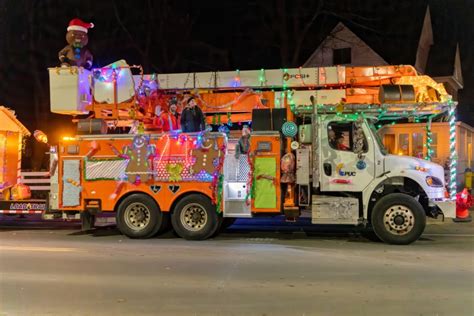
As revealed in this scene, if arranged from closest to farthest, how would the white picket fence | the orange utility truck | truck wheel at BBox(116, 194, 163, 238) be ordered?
the orange utility truck
truck wheel at BBox(116, 194, 163, 238)
the white picket fence

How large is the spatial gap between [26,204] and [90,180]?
1.88 meters

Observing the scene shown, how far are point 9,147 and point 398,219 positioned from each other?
1035cm

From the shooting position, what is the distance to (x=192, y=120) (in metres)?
11.0

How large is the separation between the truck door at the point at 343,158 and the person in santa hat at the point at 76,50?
590 centimetres

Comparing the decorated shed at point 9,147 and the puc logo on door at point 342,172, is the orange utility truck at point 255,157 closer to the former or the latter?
the puc logo on door at point 342,172

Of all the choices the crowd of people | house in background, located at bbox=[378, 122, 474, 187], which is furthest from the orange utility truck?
house in background, located at bbox=[378, 122, 474, 187]

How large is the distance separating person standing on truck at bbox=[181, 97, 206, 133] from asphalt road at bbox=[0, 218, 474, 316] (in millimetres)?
2500

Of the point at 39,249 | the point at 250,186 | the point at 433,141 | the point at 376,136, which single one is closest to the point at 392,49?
the point at 433,141

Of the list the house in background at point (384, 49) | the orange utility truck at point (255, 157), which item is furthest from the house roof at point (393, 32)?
the orange utility truck at point (255, 157)

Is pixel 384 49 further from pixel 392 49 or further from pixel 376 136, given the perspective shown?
pixel 376 136

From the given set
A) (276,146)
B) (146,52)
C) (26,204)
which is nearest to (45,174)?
(26,204)

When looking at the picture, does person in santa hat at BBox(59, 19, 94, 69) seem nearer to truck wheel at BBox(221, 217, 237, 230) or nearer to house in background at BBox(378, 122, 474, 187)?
truck wheel at BBox(221, 217, 237, 230)

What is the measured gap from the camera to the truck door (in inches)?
399

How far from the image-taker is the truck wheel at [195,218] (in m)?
10.5
